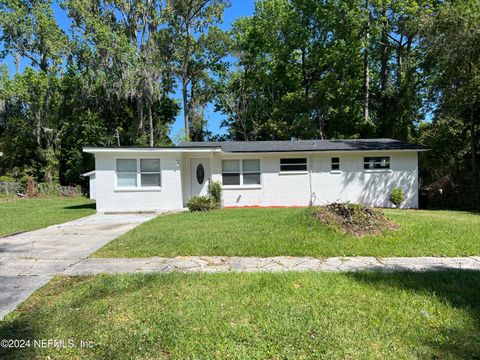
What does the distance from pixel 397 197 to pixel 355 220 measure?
27.1ft

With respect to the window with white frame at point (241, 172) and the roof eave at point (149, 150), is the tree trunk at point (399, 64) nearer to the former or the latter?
the window with white frame at point (241, 172)

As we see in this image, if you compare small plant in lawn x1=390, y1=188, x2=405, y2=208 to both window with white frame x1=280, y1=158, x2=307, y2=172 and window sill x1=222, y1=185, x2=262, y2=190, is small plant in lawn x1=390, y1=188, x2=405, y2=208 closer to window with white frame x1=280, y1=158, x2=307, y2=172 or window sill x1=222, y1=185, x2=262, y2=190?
window with white frame x1=280, y1=158, x2=307, y2=172

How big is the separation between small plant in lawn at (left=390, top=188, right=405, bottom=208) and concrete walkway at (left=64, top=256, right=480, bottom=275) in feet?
29.7

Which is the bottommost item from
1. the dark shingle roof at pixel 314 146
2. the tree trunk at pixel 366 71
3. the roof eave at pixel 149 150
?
the roof eave at pixel 149 150

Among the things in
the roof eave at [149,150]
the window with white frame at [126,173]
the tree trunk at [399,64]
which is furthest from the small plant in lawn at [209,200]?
the tree trunk at [399,64]

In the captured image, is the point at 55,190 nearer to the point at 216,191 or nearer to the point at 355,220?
the point at 216,191

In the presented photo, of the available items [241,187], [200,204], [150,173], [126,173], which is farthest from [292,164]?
[126,173]

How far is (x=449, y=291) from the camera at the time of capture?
387 cm

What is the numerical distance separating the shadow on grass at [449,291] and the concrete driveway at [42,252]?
14.2 feet

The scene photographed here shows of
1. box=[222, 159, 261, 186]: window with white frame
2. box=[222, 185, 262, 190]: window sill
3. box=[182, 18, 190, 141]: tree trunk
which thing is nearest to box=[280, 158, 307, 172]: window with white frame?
box=[222, 159, 261, 186]: window with white frame

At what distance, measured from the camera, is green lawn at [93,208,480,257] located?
5793mm

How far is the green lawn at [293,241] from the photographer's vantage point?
579 centimetres

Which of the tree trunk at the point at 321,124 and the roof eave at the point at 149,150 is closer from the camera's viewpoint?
the roof eave at the point at 149,150

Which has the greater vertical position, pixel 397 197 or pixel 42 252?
pixel 397 197
